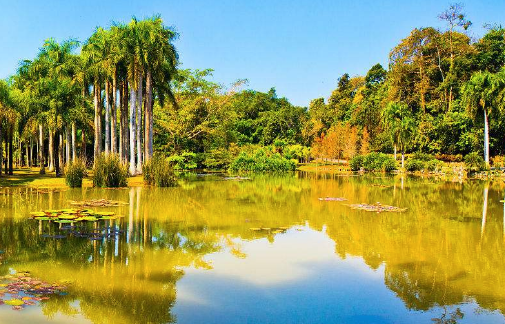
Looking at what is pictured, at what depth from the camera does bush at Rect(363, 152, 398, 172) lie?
156ft

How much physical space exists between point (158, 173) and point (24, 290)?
17963 mm

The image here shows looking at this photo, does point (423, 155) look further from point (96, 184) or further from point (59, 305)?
point (59, 305)

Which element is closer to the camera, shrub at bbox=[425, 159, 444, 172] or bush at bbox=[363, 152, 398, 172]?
shrub at bbox=[425, 159, 444, 172]

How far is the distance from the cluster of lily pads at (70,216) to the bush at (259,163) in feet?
117

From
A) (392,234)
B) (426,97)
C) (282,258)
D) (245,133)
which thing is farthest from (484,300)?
(245,133)

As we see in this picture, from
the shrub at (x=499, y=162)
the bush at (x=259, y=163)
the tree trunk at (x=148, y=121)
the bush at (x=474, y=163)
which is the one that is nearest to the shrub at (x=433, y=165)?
the bush at (x=474, y=163)

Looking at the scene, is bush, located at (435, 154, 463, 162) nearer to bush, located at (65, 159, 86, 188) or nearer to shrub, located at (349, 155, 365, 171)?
shrub, located at (349, 155, 365, 171)

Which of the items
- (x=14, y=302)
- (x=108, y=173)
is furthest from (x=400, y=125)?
(x=14, y=302)

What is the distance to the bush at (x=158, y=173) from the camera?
2448cm

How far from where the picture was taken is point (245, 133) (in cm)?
7569

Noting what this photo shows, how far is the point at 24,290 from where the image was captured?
6605mm

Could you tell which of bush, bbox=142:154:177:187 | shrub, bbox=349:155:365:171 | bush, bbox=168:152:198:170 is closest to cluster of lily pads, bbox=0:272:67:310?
bush, bbox=142:154:177:187

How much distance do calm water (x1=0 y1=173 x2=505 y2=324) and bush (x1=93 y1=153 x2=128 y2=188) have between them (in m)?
7.63

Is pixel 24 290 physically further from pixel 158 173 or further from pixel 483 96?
pixel 483 96
